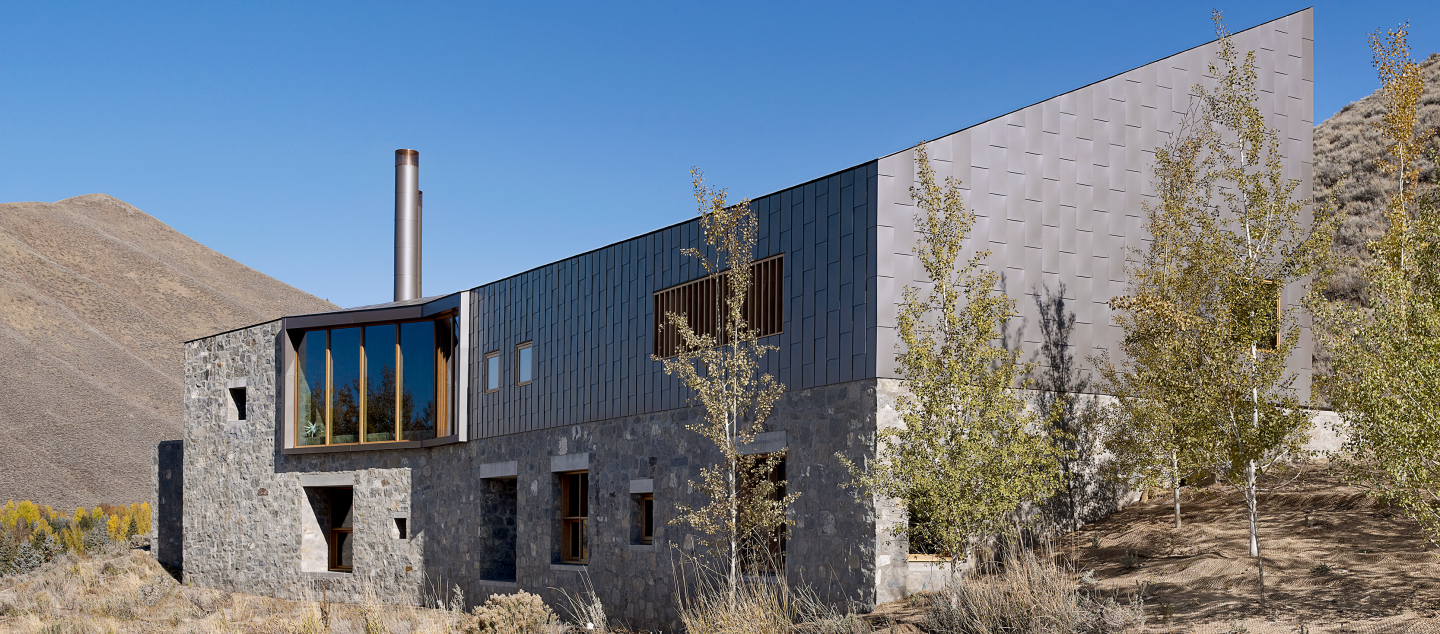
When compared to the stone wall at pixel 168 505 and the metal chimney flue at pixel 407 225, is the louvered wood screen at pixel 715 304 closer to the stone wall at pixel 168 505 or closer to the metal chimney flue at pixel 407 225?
the metal chimney flue at pixel 407 225

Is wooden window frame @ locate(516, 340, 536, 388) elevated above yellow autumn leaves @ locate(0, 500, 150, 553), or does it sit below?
above

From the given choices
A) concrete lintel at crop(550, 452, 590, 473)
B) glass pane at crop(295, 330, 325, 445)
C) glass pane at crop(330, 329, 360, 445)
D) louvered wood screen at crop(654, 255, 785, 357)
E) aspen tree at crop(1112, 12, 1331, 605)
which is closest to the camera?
aspen tree at crop(1112, 12, 1331, 605)

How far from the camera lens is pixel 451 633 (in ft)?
47.2

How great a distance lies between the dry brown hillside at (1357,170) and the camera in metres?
25.2

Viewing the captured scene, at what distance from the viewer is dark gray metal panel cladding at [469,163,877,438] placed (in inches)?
551

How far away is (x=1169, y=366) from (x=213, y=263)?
9337 centimetres

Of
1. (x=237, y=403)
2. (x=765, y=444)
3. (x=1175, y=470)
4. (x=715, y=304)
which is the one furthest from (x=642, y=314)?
(x=237, y=403)

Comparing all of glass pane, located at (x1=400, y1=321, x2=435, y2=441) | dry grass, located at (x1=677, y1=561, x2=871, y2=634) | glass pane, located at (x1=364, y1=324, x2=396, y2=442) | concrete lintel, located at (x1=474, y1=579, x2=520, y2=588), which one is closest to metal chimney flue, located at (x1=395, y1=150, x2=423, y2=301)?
glass pane, located at (x1=364, y1=324, x2=396, y2=442)

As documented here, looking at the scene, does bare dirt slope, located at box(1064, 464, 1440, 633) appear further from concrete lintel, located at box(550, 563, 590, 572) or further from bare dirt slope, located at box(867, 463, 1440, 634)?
concrete lintel, located at box(550, 563, 590, 572)

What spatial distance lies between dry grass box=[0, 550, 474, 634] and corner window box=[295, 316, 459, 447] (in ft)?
10.8

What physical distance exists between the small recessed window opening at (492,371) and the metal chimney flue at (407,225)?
723cm

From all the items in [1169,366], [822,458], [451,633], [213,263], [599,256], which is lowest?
[451,633]

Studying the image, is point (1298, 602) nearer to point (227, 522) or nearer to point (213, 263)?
point (227, 522)

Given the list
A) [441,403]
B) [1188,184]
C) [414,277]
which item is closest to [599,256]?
[441,403]
